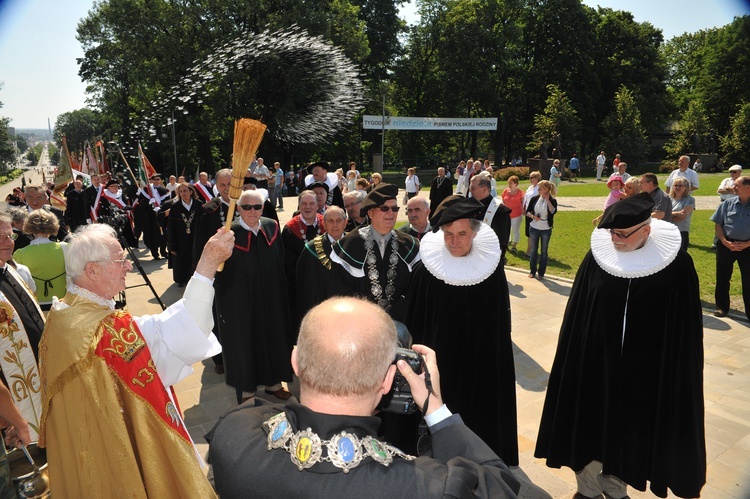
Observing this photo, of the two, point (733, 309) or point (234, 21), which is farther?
point (234, 21)

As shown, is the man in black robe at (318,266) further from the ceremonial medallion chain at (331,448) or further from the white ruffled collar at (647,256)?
the ceremonial medallion chain at (331,448)

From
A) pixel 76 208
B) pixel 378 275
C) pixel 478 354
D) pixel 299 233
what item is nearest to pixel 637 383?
pixel 478 354

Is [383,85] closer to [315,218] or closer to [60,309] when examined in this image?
[315,218]

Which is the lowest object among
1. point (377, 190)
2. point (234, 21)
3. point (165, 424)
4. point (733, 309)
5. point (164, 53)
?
point (733, 309)

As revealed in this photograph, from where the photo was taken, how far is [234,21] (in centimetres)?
2745

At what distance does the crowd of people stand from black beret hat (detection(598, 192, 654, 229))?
14mm

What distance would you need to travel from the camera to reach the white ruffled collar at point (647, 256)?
3207mm

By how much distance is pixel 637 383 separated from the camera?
3279mm

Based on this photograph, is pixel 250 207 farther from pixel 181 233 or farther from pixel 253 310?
pixel 181 233

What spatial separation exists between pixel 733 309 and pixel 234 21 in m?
27.6

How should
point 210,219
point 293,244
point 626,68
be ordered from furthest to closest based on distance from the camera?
point 626,68 < point 210,219 < point 293,244

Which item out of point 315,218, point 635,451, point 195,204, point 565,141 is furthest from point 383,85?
point 635,451

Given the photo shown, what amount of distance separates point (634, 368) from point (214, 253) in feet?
9.21

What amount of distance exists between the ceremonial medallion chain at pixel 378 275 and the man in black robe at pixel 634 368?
1.51 m
